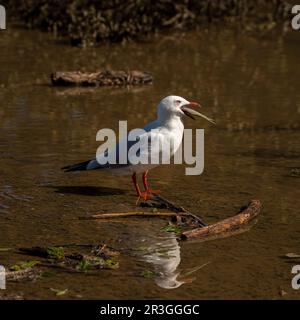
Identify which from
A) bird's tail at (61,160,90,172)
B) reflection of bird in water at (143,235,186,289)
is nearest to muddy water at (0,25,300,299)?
reflection of bird in water at (143,235,186,289)

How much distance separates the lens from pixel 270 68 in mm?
16422

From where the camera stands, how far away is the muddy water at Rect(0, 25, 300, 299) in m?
6.93

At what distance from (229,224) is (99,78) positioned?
24.3 feet

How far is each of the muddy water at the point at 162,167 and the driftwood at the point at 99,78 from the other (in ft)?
0.70

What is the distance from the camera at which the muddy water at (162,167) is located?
693 centimetres

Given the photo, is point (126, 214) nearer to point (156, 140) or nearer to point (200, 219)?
point (200, 219)

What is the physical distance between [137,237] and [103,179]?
2.10 metres

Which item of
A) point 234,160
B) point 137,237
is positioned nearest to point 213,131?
point 234,160

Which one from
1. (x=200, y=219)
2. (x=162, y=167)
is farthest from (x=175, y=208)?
(x=162, y=167)

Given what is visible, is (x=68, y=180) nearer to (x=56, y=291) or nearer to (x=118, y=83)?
(x=56, y=291)

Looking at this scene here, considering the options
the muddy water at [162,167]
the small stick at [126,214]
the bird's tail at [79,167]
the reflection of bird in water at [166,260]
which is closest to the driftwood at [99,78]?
the muddy water at [162,167]

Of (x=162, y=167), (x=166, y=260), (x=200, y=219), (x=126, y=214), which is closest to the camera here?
(x=166, y=260)

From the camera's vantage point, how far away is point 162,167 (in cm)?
1039
